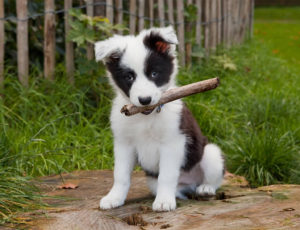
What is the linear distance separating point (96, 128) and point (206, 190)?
1847mm

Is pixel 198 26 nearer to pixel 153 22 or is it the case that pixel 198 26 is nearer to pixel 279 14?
pixel 153 22

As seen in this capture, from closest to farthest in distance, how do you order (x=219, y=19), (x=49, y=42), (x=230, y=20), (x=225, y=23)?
(x=49, y=42), (x=219, y=19), (x=225, y=23), (x=230, y=20)

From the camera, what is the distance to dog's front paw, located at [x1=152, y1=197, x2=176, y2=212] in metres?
2.78

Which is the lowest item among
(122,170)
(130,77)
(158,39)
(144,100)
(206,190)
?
(206,190)

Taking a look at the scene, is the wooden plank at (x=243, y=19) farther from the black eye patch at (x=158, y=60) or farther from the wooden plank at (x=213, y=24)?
the black eye patch at (x=158, y=60)

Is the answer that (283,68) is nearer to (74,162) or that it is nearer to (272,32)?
(74,162)

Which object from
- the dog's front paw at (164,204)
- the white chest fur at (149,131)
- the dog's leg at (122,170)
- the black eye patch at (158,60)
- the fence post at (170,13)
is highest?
the fence post at (170,13)

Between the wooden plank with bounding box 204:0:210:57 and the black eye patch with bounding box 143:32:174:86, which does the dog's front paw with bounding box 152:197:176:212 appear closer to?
the black eye patch with bounding box 143:32:174:86

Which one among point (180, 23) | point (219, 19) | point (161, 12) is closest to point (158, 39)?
point (161, 12)

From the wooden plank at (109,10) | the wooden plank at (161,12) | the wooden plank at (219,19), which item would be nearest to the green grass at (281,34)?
the wooden plank at (219,19)

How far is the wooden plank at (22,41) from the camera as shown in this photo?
4.60 metres

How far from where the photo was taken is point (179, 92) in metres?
2.79

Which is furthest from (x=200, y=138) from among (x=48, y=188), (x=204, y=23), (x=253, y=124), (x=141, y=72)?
(x=204, y=23)

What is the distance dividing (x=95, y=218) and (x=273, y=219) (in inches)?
40.0
